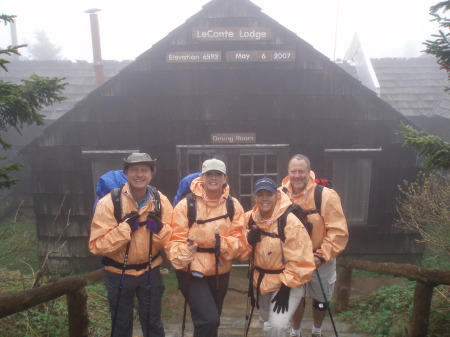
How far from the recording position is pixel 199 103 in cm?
662

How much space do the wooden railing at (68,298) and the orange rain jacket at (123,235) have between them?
0.35m

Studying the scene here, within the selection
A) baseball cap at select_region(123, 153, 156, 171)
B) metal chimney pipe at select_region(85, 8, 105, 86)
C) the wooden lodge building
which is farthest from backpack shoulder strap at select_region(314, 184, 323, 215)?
metal chimney pipe at select_region(85, 8, 105, 86)

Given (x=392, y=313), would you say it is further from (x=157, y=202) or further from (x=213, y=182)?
(x=157, y=202)

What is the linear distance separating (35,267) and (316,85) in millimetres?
7083

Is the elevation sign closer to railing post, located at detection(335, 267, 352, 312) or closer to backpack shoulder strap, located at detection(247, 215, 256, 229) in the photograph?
railing post, located at detection(335, 267, 352, 312)

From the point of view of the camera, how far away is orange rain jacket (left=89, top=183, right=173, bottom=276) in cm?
296

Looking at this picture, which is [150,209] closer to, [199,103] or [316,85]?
[199,103]

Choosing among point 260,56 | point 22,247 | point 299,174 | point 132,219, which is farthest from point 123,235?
point 22,247

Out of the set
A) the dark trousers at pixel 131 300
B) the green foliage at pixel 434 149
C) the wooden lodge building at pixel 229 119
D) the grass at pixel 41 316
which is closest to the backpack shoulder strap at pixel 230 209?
the dark trousers at pixel 131 300

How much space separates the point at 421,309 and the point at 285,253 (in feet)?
4.82

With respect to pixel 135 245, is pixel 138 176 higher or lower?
higher

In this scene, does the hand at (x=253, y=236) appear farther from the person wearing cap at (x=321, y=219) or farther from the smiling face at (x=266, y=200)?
the person wearing cap at (x=321, y=219)

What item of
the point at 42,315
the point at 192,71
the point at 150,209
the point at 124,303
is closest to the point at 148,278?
the point at 124,303

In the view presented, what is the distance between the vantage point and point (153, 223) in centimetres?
312
